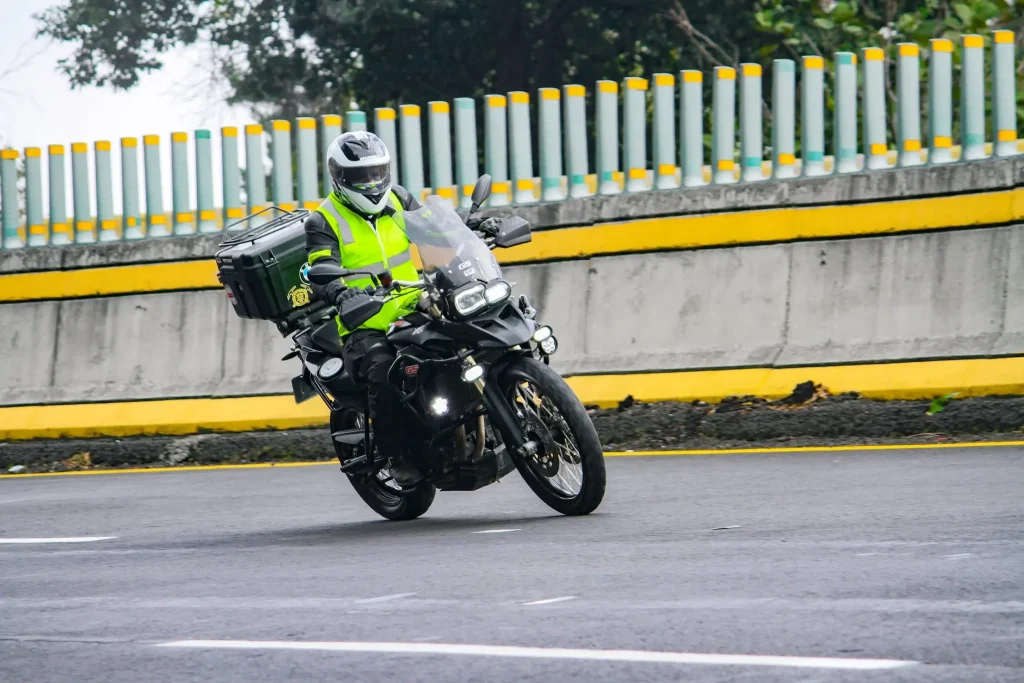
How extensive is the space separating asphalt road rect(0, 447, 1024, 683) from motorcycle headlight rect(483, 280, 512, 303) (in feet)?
3.42

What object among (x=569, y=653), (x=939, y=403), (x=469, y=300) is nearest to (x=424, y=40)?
(x=939, y=403)

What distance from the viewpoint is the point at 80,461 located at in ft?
45.6

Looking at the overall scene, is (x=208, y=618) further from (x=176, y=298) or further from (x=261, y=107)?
(x=261, y=107)

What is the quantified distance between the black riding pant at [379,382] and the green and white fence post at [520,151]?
5338 mm

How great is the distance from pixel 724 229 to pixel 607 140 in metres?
1.81

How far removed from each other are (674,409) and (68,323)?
5263 millimetres

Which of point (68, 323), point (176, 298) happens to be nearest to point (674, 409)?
point (176, 298)

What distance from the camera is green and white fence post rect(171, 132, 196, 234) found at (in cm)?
1502

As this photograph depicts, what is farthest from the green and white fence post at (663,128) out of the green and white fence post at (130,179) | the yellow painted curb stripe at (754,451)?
the green and white fence post at (130,179)

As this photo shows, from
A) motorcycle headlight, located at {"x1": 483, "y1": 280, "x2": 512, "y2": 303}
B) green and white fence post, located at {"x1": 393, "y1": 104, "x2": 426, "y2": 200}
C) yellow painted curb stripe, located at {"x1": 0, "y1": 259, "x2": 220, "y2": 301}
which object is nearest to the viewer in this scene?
motorcycle headlight, located at {"x1": 483, "y1": 280, "x2": 512, "y2": 303}

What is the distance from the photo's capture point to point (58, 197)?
15.4 meters

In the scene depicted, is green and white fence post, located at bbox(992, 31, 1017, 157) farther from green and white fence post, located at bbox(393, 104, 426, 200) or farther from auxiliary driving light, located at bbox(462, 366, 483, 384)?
auxiliary driving light, located at bbox(462, 366, 483, 384)

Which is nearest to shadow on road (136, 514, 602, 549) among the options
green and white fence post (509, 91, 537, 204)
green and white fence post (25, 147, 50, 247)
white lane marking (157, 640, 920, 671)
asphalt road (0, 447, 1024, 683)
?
asphalt road (0, 447, 1024, 683)

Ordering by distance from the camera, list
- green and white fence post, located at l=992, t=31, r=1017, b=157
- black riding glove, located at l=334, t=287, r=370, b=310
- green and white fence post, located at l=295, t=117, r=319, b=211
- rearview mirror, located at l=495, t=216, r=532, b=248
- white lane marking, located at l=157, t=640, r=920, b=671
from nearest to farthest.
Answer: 1. white lane marking, located at l=157, t=640, r=920, b=671
2. black riding glove, located at l=334, t=287, r=370, b=310
3. rearview mirror, located at l=495, t=216, r=532, b=248
4. green and white fence post, located at l=992, t=31, r=1017, b=157
5. green and white fence post, located at l=295, t=117, r=319, b=211
